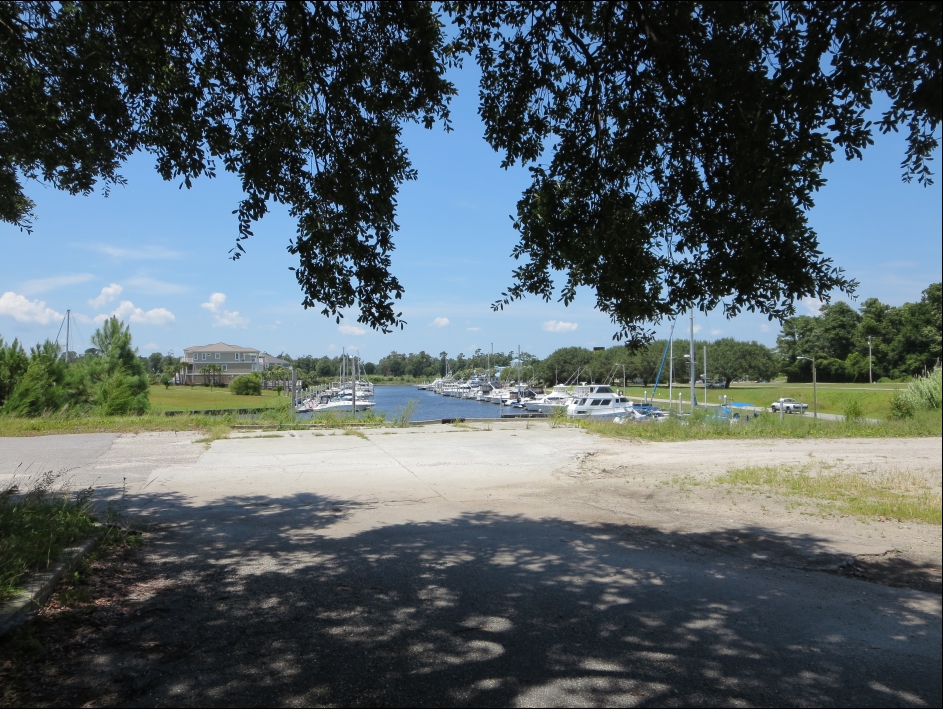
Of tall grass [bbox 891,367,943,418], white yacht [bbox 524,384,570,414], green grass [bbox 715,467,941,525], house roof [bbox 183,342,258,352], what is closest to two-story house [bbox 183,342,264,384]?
house roof [bbox 183,342,258,352]

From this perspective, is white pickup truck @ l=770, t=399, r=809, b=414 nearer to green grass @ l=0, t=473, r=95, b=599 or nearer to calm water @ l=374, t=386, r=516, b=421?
green grass @ l=0, t=473, r=95, b=599

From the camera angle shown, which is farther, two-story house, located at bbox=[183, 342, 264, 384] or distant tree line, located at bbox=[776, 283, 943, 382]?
two-story house, located at bbox=[183, 342, 264, 384]

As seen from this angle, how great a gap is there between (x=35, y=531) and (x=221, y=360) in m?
78.2

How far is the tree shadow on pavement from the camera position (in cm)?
367

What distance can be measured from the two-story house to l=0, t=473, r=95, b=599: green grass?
70.5 m

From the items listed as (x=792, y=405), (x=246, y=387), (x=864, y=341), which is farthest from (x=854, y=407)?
(x=246, y=387)

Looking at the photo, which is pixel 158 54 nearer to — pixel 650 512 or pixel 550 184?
pixel 550 184

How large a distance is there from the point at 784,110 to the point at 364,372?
48.6 metres

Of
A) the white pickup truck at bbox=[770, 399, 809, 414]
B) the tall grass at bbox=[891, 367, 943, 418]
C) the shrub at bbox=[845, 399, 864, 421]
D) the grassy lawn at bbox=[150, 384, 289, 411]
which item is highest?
the tall grass at bbox=[891, 367, 943, 418]

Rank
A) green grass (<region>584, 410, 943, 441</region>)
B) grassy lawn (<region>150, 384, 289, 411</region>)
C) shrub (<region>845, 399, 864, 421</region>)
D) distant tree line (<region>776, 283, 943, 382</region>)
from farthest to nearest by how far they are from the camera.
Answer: grassy lawn (<region>150, 384, 289, 411</region>) < green grass (<region>584, 410, 943, 441</region>) < shrub (<region>845, 399, 864, 421</region>) < distant tree line (<region>776, 283, 943, 382</region>)

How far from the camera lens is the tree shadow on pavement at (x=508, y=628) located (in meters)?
3.67

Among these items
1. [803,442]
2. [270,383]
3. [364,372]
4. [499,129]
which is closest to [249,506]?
[499,129]

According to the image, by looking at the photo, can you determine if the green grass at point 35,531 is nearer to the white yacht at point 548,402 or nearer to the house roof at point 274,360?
the white yacht at point 548,402

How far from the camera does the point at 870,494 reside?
13.1 feet
